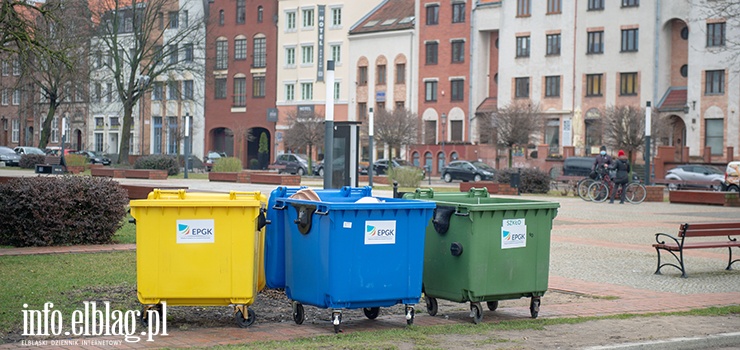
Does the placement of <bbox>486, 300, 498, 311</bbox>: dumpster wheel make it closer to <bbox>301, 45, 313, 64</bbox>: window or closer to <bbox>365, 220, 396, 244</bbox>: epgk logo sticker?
<bbox>365, 220, 396, 244</bbox>: epgk logo sticker

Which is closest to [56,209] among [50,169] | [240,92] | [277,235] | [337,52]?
[277,235]

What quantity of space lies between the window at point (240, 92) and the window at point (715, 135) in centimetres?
3824

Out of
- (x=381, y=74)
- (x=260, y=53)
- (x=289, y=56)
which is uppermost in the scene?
(x=260, y=53)

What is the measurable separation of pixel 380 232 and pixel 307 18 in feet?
235

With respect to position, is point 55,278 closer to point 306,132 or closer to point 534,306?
point 534,306

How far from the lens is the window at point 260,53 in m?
82.4

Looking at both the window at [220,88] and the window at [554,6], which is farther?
the window at [220,88]

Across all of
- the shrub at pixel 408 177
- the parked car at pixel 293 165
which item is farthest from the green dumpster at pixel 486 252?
the parked car at pixel 293 165

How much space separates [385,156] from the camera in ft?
242

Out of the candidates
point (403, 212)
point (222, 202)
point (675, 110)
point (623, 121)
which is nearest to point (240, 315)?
point (222, 202)

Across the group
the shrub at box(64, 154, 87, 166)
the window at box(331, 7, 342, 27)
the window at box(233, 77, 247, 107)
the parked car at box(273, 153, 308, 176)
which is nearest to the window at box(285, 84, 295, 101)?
the window at box(233, 77, 247, 107)

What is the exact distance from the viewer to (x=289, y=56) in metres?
80.8

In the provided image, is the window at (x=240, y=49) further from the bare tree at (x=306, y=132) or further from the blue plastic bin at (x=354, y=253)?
the blue plastic bin at (x=354, y=253)

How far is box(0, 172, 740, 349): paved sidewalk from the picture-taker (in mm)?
8930
